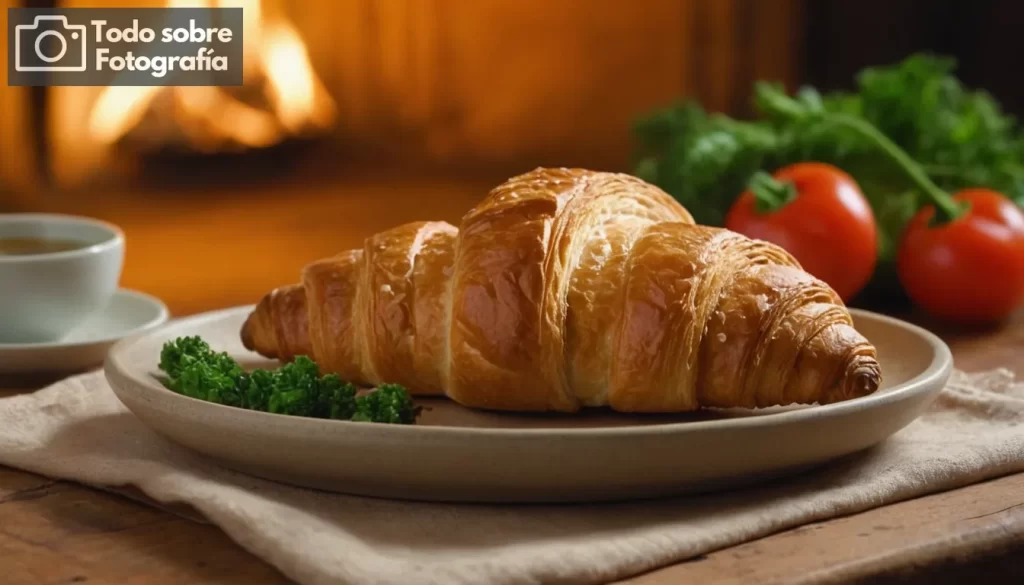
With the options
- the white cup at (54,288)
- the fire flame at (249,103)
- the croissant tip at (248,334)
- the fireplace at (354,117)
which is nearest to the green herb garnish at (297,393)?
the croissant tip at (248,334)

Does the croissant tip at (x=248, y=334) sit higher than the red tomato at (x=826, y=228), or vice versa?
the red tomato at (x=826, y=228)

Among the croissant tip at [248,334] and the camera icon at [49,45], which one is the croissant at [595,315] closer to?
the croissant tip at [248,334]

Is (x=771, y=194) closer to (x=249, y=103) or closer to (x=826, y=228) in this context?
(x=826, y=228)

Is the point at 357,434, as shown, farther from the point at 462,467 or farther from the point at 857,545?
the point at 857,545

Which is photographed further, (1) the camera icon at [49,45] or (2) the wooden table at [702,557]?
(1) the camera icon at [49,45]

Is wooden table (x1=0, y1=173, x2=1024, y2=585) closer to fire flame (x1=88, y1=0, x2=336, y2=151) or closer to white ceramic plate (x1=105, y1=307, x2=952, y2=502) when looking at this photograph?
white ceramic plate (x1=105, y1=307, x2=952, y2=502)

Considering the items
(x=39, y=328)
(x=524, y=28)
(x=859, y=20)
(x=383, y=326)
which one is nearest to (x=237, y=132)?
(x=524, y=28)
